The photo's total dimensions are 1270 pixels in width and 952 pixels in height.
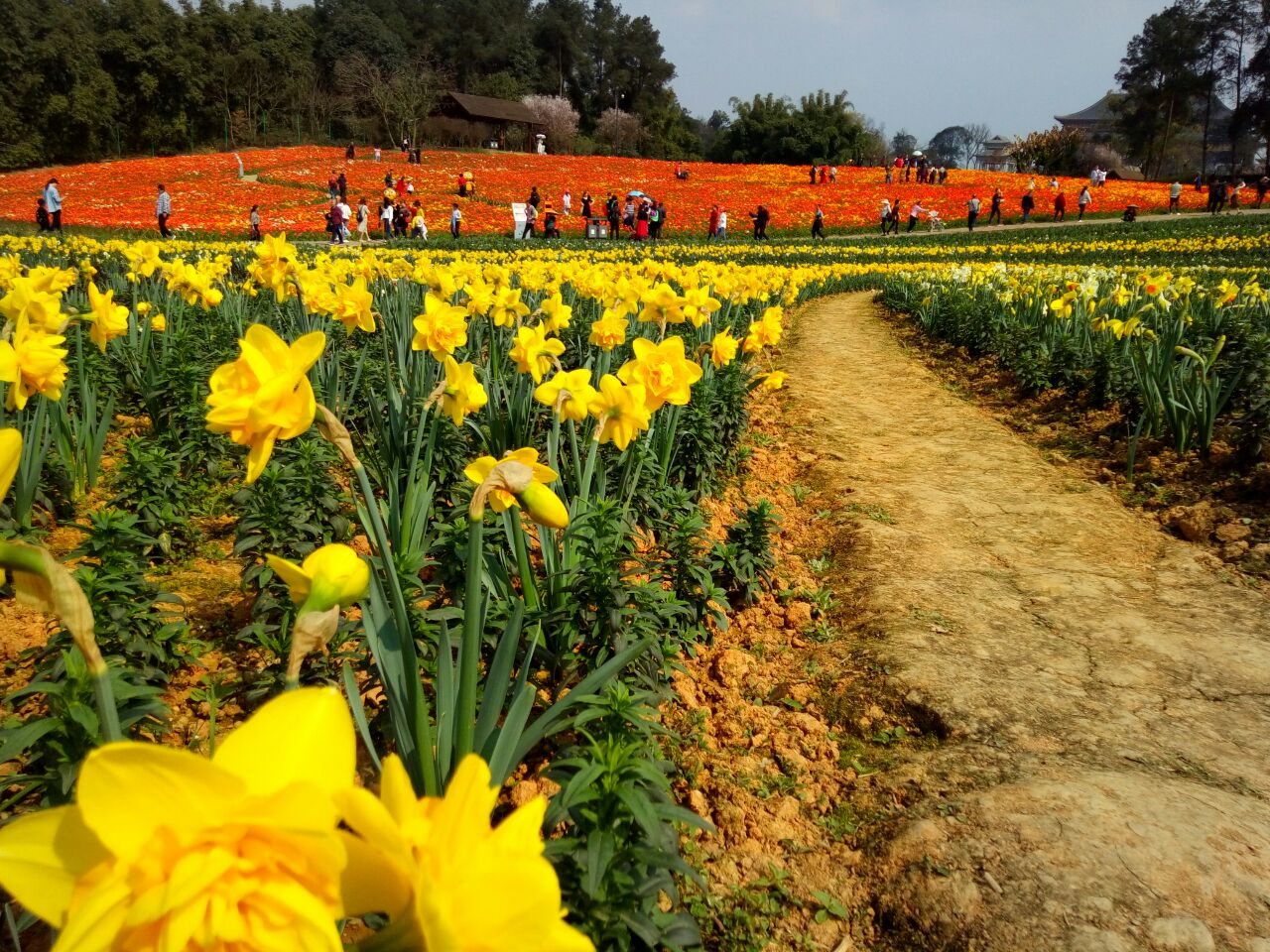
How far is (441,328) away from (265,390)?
5.88 ft

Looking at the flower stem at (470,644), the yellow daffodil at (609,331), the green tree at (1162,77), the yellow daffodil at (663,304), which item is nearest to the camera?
the flower stem at (470,644)

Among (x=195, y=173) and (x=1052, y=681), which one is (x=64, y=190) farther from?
(x=1052, y=681)

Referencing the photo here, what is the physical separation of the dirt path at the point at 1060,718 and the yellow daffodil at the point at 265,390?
1854mm

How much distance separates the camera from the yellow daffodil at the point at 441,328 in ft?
9.56

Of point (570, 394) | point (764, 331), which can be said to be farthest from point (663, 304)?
point (570, 394)

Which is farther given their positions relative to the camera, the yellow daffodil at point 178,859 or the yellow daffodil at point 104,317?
the yellow daffodil at point 104,317

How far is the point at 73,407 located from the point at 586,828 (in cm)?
411

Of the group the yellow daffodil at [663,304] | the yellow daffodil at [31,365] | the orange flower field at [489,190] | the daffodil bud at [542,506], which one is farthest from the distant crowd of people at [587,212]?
the daffodil bud at [542,506]

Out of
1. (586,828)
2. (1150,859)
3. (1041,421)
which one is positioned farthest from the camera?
(1041,421)

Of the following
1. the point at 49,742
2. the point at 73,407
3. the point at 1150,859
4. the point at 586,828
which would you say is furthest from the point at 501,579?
the point at 73,407

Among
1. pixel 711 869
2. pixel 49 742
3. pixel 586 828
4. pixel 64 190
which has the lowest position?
pixel 711 869

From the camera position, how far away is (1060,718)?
2.60 metres

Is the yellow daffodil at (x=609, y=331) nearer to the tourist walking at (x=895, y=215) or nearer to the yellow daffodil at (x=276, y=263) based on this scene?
the yellow daffodil at (x=276, y=263)

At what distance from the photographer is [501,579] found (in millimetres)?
2387
